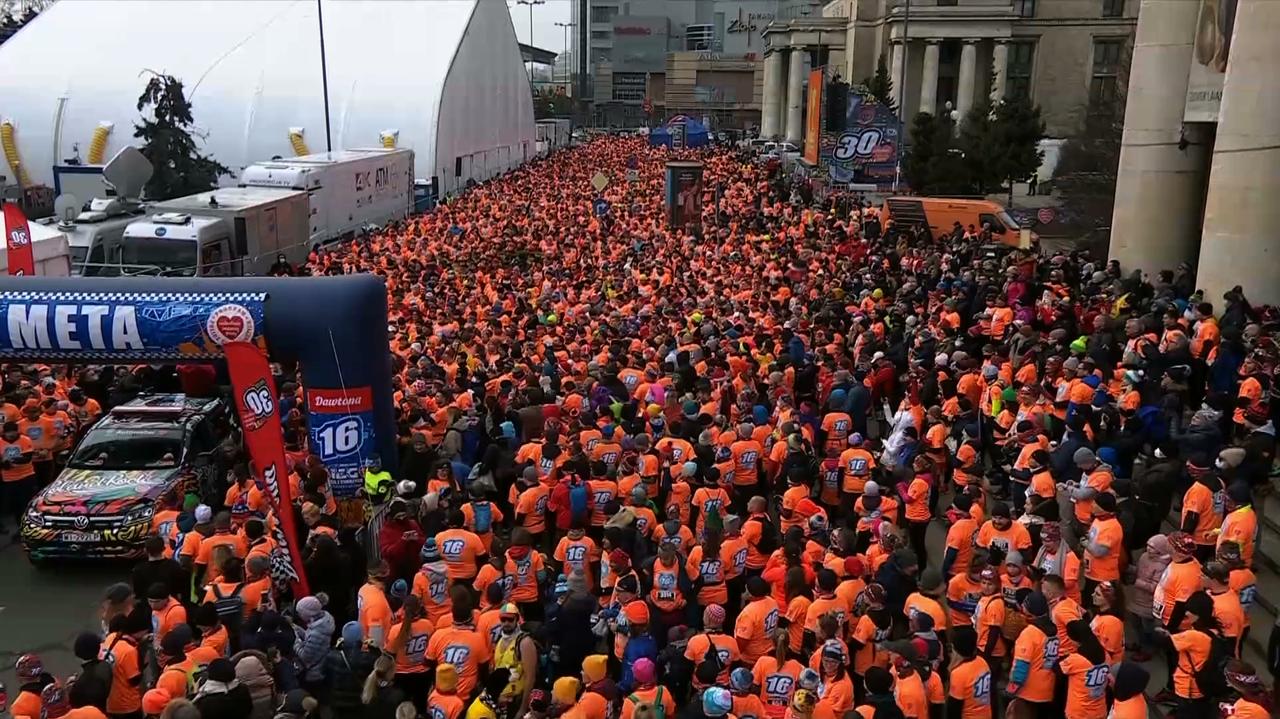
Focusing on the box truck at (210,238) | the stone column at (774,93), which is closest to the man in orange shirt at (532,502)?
the box truck at (210,238)

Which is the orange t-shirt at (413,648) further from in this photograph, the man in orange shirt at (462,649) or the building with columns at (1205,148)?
the building with columns at (1205,148)

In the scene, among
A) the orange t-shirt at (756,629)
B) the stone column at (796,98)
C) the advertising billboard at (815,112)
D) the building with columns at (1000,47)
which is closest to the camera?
the orange t-shirt at (756,629)

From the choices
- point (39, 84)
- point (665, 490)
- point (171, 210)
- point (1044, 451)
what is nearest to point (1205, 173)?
point (1044, 451)

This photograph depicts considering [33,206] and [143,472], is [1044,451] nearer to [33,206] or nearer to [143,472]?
[143,472]

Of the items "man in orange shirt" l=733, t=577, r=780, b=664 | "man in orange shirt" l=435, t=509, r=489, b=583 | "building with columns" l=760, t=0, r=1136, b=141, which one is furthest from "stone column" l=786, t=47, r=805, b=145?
"man in orange shirt" l=733, t=577, r=780, b=664

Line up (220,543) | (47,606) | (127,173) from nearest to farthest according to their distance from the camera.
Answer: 1. (220,543)
2. (47,606)
3. (127,173)

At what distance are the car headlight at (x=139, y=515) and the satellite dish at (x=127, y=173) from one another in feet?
57.2

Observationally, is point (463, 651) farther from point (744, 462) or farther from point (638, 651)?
point (744, 462)

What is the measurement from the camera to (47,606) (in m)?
10.3

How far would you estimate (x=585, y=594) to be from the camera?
26.2 ft

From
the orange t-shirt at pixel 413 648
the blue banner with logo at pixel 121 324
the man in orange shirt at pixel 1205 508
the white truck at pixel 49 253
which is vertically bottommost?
the orange t-shirt at pixel 413 648

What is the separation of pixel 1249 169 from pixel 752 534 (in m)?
11.3

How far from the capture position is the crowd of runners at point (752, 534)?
262 inches

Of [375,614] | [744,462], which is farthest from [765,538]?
[375,614]
